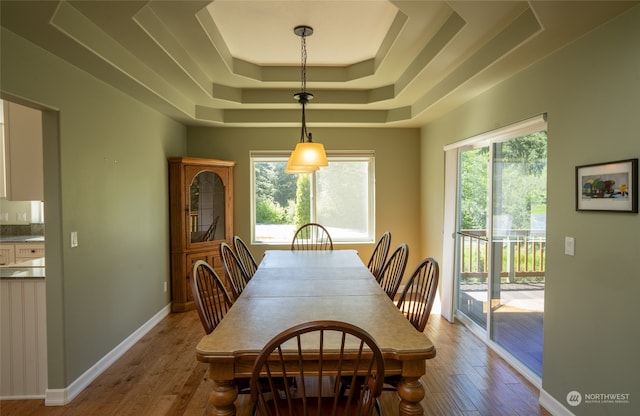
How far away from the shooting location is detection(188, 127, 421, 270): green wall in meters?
5.09

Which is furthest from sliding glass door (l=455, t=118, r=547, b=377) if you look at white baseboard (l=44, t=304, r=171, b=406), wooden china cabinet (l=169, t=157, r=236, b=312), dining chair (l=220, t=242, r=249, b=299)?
white baseboard (l=44, t=304, r=171, b=406)

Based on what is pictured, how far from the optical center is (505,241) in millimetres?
3205

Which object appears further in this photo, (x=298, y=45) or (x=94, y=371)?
(x=298, y=45)

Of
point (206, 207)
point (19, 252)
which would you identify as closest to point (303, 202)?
point (206, 207)

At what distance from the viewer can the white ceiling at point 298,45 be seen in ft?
6.82

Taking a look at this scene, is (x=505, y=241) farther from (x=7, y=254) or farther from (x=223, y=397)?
(x=7, y=254)

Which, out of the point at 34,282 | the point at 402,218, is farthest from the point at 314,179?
the point at 34,282

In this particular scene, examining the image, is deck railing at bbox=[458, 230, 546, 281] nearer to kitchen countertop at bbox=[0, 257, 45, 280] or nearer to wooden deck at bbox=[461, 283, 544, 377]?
wooden deck at bbox=[461, 283, 544, 377]

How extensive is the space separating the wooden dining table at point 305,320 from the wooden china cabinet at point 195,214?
5.77 ft

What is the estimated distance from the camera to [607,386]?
198 centimetres

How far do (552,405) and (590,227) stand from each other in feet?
3.97

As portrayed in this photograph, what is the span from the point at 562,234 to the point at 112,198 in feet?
11.3

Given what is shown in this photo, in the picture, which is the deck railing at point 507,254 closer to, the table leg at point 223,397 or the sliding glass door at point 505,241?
the sliding glass door at point 505,241

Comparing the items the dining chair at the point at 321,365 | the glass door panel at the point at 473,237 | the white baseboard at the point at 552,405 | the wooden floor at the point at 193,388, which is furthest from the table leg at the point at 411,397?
the glass door panel at the point at 473,237
